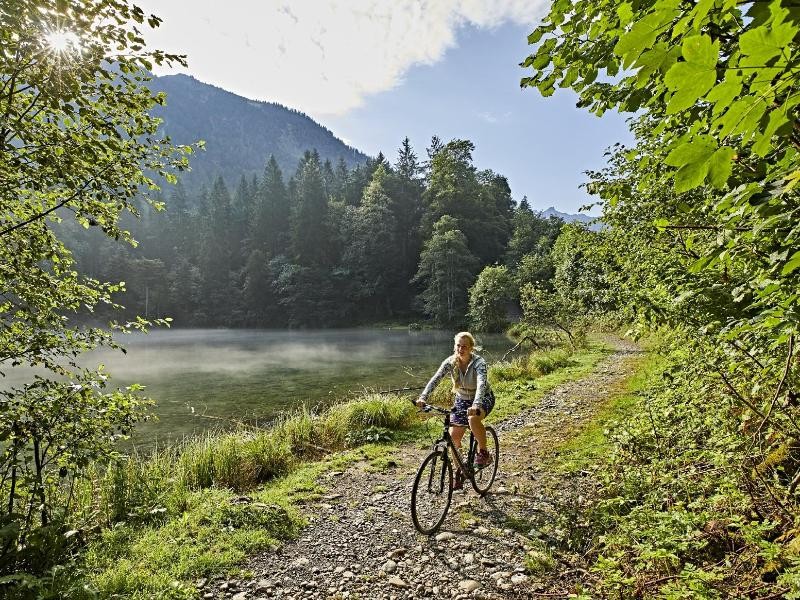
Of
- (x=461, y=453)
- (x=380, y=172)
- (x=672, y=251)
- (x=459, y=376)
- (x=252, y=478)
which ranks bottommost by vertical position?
(x=252, y=478)

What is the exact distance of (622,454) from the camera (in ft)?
19.9

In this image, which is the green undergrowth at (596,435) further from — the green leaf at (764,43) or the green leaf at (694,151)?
the green leaf at (764,43)

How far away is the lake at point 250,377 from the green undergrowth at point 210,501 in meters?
4.17

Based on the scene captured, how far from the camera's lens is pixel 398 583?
4539 millimetres

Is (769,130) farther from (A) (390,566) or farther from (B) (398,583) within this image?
(A) (390,566)

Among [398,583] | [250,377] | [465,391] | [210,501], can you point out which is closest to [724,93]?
[398,583]

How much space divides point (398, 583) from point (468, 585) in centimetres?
74

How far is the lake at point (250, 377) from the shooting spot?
14.9m

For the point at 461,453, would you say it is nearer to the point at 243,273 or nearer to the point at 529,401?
the point at 529,401

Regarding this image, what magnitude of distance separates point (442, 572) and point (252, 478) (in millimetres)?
4501

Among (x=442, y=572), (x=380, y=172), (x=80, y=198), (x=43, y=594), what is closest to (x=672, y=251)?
(x=442, y=572)

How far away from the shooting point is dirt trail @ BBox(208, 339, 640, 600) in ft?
14.6

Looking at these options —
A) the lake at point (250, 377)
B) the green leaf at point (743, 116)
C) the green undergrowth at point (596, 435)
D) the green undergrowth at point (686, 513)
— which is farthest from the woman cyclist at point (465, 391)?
the lake at point (250, 377)

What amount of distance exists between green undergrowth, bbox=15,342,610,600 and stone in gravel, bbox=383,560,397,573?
1471 millimetres
